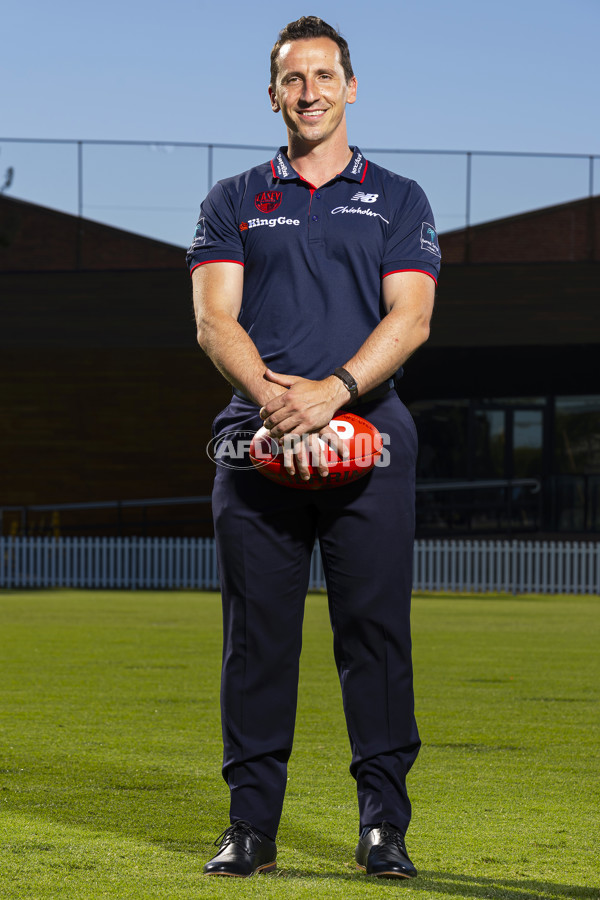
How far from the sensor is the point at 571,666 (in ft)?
29.9

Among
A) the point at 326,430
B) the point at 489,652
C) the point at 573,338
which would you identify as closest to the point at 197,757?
the point at 326,430

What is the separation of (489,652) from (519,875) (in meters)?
7.14

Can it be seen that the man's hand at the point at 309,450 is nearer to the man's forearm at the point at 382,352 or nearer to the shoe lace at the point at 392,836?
the man's forearm at the point at 382,352

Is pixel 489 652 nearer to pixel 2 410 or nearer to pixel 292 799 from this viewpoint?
pixel 292 799

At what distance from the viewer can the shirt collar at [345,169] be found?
3318 mm

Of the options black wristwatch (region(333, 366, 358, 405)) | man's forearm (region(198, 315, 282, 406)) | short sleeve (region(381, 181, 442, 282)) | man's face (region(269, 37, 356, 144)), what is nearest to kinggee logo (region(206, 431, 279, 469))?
man's forearm (region(198, 315, 282, 406))

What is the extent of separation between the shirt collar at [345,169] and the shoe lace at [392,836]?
5.93 ft

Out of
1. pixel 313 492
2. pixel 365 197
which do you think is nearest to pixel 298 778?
pixel 313 492

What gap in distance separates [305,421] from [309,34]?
1178mm

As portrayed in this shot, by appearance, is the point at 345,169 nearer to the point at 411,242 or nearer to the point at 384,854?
the point at 411,242

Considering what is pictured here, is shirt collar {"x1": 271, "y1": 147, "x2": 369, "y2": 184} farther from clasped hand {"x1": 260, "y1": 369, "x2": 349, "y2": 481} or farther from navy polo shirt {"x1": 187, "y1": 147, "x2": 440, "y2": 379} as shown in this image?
clasped hand {"x1": 260, "y1": 369, "x2": 349, "y2": 481}

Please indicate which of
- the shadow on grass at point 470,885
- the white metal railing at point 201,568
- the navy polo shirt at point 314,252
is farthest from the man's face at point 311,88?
the white metal railing at point 201,568

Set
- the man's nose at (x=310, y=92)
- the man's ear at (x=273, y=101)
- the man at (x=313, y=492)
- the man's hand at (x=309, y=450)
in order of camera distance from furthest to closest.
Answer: the man's ear at (x=273, y=101) < the man's nose at (x=310, y=92) < the man at (x=313, y=492) < the man's hand at (x=309, y=450)

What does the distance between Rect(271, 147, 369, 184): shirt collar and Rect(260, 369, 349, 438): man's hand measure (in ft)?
2.16
